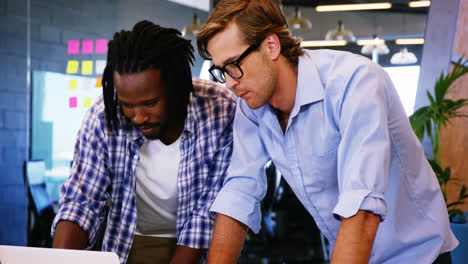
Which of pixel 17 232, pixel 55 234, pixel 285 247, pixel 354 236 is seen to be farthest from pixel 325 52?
pixel 17 232

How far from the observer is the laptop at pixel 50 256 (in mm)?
856

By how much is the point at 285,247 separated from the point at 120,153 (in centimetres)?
280

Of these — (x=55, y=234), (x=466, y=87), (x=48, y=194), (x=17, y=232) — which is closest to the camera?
(x=55, y=234)

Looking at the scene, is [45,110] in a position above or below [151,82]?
below

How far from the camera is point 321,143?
121 cm

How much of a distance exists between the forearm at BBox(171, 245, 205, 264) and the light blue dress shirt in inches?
6.5

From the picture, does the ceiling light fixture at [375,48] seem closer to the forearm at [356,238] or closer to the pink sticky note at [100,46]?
the pink sticky note at [100,46]

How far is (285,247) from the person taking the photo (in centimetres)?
408

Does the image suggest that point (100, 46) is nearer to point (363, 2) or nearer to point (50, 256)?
point (363, 2)

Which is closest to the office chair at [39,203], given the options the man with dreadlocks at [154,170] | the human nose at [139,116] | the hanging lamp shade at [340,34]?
the hanging lamp shade at [340,34]

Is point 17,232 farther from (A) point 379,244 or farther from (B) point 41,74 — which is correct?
(A) point 379,244

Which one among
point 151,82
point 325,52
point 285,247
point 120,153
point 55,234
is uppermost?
point 325,52

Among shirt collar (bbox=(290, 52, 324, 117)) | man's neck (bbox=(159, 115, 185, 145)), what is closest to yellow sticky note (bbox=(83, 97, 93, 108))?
man's neck (bbox=(159, 115, 185, 145))

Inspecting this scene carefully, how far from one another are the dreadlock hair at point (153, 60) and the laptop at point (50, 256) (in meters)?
0.58
